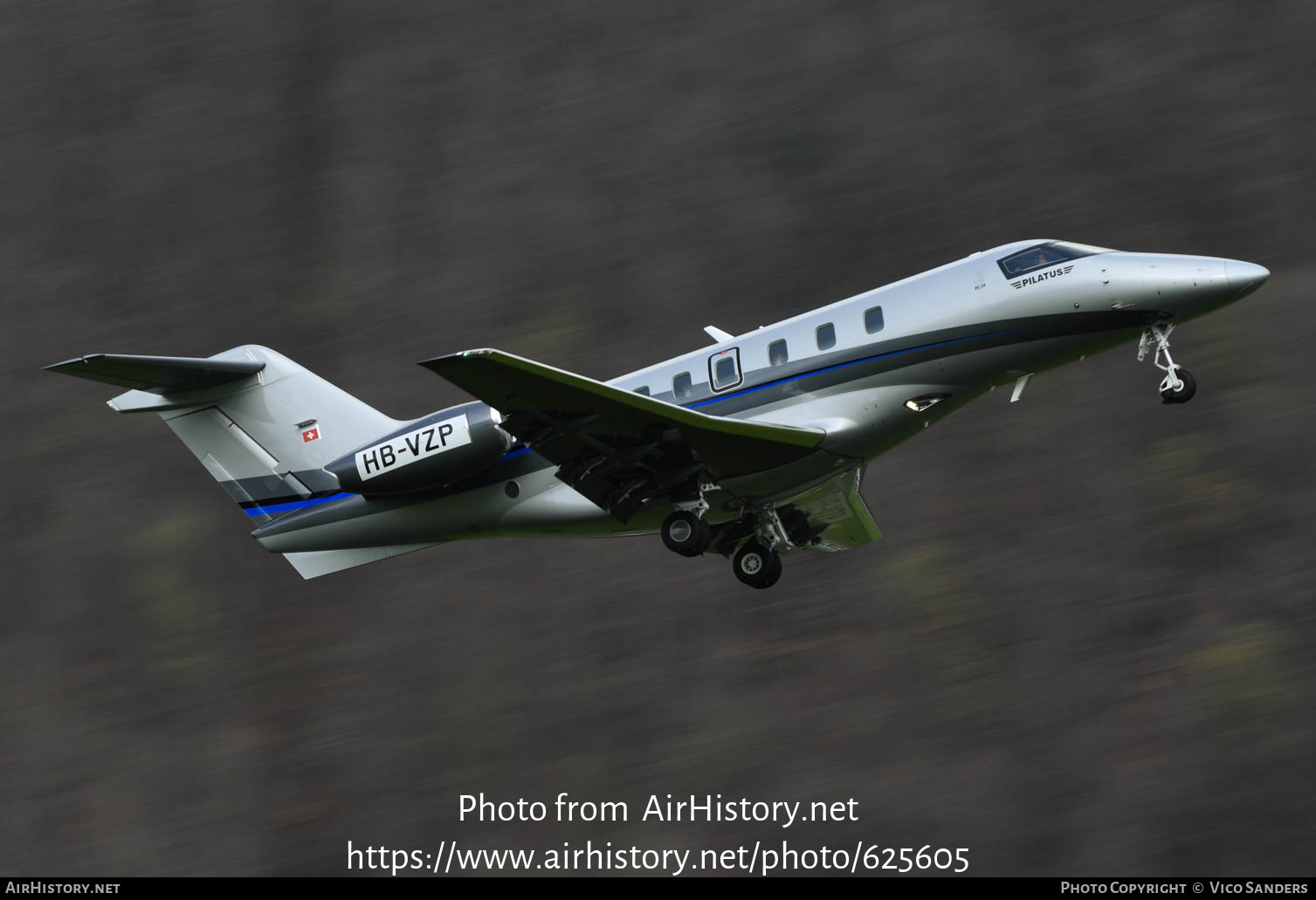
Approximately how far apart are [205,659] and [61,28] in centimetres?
1628

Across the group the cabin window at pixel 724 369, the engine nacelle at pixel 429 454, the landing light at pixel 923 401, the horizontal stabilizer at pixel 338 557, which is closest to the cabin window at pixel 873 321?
the landing light at pixel 923 401

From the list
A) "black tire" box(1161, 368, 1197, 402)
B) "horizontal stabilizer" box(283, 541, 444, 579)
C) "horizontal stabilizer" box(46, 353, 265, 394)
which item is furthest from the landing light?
"horizontal stabilizer" box(46, 353, 265, 394)

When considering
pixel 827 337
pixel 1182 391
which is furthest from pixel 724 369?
pixel 1182 391

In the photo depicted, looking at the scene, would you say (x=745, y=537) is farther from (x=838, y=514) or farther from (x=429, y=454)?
(x=429, y=454)

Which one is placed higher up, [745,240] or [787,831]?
[745,240]

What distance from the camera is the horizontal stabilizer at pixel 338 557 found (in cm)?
1631

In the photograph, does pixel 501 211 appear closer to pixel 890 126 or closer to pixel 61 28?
pixel 890 126

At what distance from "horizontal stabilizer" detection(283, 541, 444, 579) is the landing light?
5409 mm

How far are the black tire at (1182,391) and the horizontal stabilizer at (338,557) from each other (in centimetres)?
773

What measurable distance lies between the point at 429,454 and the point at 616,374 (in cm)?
1133

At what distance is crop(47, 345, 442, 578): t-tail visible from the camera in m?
16.4

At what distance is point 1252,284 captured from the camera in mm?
13453

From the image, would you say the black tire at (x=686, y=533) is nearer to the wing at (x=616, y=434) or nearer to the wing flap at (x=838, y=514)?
the wing at (x=616, y=434)

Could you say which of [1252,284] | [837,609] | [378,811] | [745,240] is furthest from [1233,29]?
[378,811]
